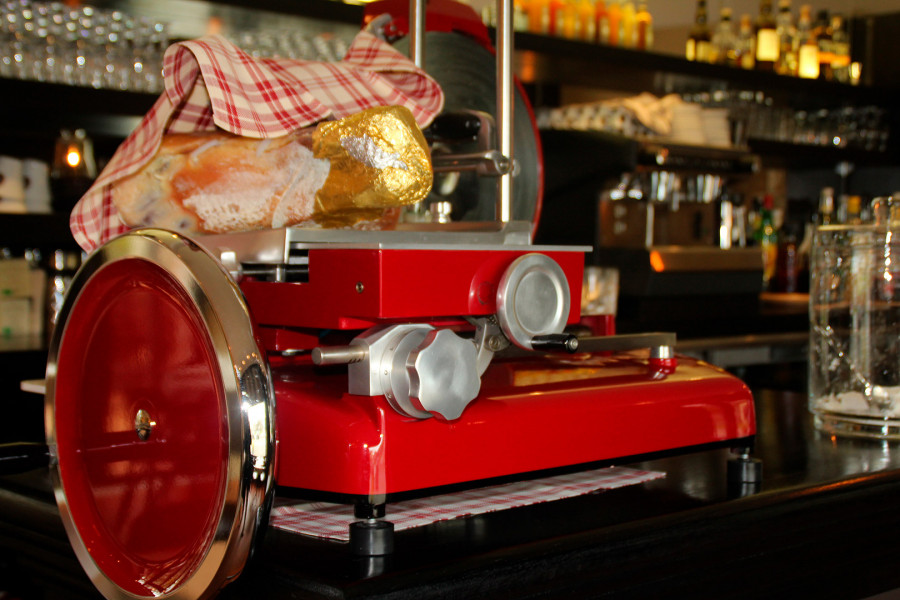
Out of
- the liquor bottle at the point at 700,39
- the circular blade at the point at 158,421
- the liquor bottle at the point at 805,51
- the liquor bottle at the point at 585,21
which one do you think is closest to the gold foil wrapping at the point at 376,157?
the circular blade at the point at 158,421

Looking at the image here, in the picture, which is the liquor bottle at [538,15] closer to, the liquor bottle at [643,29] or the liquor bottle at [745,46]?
the liquor bottle at [643,29]

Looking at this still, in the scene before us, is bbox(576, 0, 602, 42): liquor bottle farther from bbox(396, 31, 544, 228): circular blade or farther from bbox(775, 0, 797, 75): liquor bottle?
bbox(396, 31, 544, 228): circular blade

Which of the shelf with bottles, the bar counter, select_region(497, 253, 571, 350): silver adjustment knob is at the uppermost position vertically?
the shelf with bottles

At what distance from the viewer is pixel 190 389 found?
635 mm

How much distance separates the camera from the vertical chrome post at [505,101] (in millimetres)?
810

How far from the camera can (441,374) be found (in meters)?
0.63

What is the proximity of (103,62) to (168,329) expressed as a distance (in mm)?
2007

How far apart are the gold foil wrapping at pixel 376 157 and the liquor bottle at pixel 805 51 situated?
12.8 ft

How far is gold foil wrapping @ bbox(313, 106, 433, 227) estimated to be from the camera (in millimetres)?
722

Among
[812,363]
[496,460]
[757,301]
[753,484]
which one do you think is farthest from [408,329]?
[757,301]

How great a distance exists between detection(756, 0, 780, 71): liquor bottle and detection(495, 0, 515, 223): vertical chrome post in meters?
3.53

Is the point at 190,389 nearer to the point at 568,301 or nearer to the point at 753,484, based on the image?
the point at 568,301

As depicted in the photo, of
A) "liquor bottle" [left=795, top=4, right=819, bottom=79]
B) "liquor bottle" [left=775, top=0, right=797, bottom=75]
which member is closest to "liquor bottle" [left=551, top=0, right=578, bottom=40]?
"liquor bottle" [left=775, top=0, right=797, bottom=75]

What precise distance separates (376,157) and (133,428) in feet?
0.82
